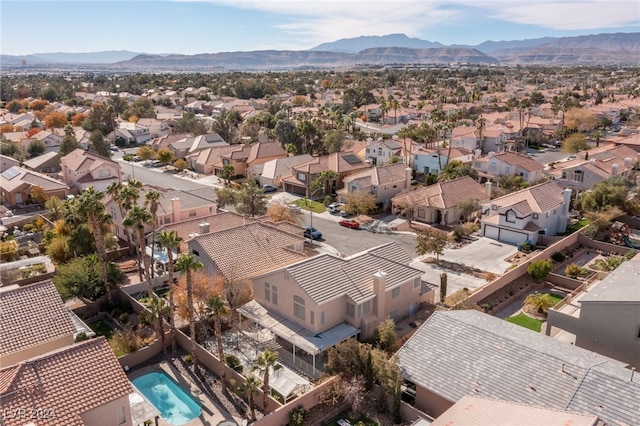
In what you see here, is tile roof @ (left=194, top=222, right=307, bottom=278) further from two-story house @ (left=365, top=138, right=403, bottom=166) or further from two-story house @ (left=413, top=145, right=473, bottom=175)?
two-story house @ (left=365, top=138, right=403, bottom=166)

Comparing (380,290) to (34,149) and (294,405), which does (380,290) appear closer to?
(294,405)

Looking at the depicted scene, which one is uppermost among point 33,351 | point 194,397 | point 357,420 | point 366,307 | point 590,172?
point 590,172

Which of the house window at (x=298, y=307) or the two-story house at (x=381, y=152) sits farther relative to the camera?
the two-story house at (x=381, y=152)

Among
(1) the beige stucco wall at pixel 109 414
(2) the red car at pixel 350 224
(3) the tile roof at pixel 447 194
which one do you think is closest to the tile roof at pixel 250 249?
(1) the beige stucco wall at pixel 109 414

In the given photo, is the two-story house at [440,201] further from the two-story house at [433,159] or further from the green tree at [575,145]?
the green tree at [575,145]

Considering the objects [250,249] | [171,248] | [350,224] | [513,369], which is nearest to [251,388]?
[171,248]
